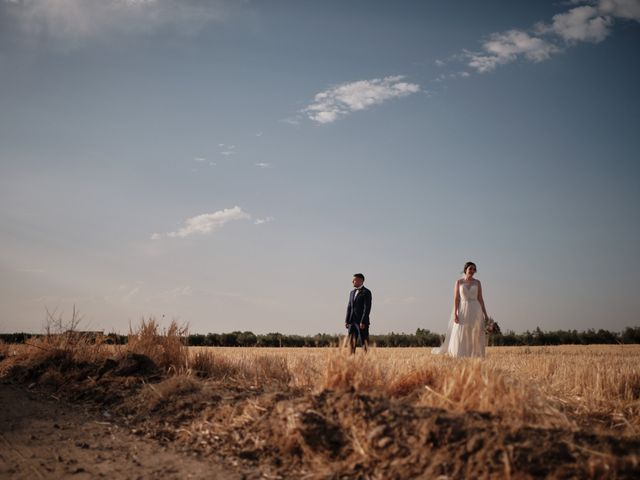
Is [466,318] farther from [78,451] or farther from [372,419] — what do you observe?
[78,451]

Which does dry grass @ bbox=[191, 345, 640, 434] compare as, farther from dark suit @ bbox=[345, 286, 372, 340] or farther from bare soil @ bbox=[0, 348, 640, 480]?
dark suit @ bbox=[345, 286, 372, 340]

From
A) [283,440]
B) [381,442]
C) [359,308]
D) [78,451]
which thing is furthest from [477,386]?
[359,308]

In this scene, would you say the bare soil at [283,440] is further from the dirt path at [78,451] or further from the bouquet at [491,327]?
the bouquet at [491,327]

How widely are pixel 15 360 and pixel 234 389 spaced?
6303 mm

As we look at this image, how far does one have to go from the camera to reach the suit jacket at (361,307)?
11.2m

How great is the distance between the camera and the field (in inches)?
141

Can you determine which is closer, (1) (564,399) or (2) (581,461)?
(2) (581,461)

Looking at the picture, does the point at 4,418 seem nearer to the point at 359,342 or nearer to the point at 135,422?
the point at 135,422

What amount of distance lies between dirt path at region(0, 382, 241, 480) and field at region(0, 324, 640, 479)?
10 centimetres

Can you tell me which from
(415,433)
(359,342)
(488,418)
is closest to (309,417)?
(415,433)

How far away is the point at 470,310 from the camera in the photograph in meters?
11.9

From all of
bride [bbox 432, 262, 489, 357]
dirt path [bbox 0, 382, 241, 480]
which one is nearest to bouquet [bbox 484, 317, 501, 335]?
bride [bbox 432, 262, 489, 357]

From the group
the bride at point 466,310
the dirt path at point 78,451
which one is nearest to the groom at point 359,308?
the bride at point 466,310

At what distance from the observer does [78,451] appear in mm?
4938
